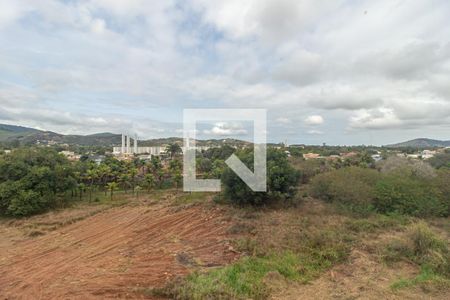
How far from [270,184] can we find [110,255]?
26.1 ft

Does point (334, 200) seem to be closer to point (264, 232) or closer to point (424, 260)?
point (264, 232)

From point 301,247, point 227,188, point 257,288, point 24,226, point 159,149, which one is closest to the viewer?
point 257,288

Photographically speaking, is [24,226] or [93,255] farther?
[24,226]

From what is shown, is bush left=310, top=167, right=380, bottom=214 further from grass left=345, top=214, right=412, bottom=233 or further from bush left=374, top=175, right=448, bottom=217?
grass left=345, top=214, right=412, bottom=233

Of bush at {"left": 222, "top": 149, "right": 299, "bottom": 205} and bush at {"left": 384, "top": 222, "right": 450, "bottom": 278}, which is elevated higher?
bush at {"left": 222, "top": 149, "right": 299, "bottom": 205}

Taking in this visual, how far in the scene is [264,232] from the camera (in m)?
9.23

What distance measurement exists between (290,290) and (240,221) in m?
5.23

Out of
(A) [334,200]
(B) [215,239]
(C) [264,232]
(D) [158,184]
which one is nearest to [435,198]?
(A) [334,200]

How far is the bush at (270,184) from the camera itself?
43.7 ft

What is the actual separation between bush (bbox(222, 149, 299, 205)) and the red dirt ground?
171cm

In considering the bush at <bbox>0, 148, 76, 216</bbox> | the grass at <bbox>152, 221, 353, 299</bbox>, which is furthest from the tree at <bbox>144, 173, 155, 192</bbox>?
the grass at <bbox>152, 221, 353, 299</bbox>

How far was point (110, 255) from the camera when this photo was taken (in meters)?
7.88

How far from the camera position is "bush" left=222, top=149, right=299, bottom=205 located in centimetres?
1332

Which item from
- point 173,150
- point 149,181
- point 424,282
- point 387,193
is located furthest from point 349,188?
point 173,150
